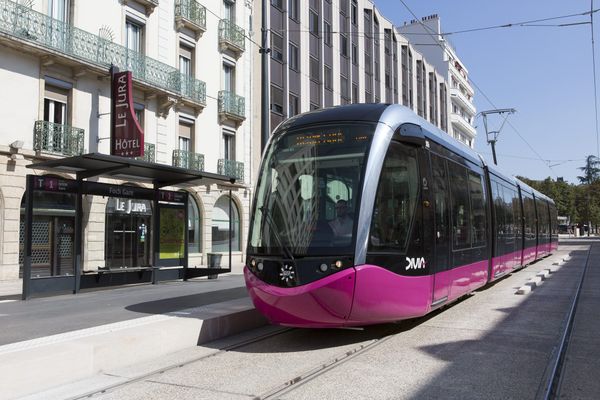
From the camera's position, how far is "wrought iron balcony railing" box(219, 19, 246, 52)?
26.1 meters

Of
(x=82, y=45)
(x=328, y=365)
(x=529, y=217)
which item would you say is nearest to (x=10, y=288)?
(x=82, y=45)

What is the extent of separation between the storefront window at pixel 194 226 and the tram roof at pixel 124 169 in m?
8.91

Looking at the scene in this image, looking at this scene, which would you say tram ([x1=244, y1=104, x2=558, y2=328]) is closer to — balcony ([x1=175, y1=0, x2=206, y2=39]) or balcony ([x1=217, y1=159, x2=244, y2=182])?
balcony ([x1=175, y1=0, x2=206, y2=39])

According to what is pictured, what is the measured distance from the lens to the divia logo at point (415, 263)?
7105 mm

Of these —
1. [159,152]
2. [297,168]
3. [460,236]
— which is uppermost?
[159,152]

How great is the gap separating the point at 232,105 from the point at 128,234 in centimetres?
1334

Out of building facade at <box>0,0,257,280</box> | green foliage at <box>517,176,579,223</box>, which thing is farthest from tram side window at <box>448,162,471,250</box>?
green foliage at <box>517,176,579,223</box>

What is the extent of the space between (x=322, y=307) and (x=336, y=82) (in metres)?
31.8

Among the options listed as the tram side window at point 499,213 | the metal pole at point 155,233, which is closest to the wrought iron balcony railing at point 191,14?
the metal pole at point 155,233

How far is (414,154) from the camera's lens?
7.63 meters

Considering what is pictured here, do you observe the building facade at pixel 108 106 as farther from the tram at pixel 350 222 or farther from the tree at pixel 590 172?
the tree at pixel 590 172

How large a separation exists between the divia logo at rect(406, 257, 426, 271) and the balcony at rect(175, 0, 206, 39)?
19152mm

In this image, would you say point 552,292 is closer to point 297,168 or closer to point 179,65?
point 297,168

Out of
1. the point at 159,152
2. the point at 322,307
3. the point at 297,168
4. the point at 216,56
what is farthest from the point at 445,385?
the point at 216,56
